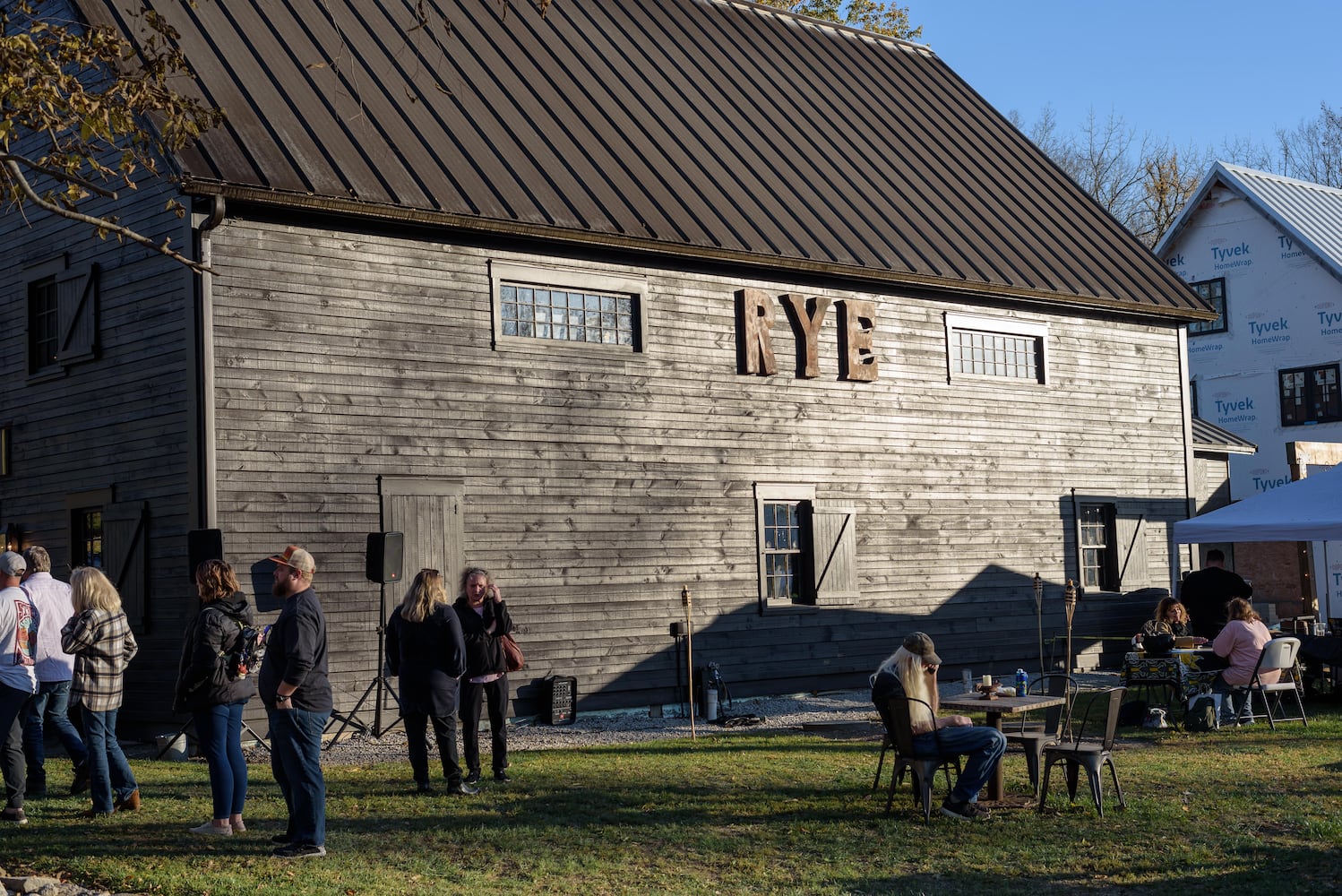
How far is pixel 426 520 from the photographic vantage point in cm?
1511

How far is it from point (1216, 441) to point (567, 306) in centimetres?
1403

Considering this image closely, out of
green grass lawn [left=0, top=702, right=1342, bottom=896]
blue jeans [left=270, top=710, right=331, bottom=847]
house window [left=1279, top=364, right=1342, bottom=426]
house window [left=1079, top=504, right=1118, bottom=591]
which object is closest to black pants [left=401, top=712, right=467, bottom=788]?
green grass lawn [left=0, top=702, right=1342, bottom=896]

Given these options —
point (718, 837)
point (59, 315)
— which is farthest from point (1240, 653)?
point (59, 315)

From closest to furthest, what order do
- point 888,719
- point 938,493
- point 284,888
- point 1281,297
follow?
point 284,888
point 888,719
point 938,493
point 1281,297

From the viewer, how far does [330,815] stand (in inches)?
382

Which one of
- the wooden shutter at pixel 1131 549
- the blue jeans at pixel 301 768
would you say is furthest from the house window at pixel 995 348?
the blue jeans at pixel 301 768

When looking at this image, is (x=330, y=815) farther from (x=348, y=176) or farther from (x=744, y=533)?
(x=744, y=533)

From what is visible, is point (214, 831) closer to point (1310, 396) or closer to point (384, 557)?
point (384, 557)

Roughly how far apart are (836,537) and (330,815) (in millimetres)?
9740

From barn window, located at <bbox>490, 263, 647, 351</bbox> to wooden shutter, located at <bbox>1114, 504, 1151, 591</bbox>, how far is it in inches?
346

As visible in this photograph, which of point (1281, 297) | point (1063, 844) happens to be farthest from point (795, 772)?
point (1281, 297)

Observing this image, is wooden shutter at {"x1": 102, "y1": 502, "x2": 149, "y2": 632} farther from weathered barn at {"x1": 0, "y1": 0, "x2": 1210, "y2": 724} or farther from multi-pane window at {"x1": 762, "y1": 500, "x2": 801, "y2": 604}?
multi-pane window at {"x1": 762, "y1": 500, "x2": 801, "y2": 604}

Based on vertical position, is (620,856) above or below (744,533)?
below

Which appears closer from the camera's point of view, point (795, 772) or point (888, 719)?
point (888, 719)
